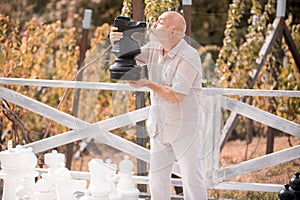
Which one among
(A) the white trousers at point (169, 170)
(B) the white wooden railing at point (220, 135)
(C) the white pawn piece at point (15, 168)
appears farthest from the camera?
(B) the white wooden railing at point (220, 135)

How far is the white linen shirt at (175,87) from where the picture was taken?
129 inches

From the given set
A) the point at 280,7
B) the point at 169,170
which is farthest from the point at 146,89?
the point at 280,7

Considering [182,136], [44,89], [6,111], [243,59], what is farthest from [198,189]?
[44,89]

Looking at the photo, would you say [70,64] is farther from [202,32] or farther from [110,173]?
[202,32]

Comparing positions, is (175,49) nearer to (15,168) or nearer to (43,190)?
(43,190)

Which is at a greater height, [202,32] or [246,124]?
[202,32]

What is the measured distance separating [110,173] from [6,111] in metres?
2.28

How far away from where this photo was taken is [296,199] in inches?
122

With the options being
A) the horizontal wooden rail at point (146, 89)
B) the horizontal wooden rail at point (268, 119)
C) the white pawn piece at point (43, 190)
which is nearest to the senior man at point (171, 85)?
the horizontal wooden rail at point (146, 89)

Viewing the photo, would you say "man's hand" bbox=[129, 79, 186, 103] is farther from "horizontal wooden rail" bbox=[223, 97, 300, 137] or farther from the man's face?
"horizontal wooden rail" bbox=[223, 97, 300, 137]

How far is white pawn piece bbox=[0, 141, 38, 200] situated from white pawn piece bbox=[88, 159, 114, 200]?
41 centimetres

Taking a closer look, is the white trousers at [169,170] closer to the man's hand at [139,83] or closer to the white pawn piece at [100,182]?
the white pawn piece at [100,182]

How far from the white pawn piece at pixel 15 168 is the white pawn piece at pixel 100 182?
1.34 ft

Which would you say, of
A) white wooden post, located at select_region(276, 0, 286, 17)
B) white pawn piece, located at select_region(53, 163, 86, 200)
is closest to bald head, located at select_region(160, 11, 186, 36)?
white pawn piece, located at select_region(53, 163, 86, 200)
